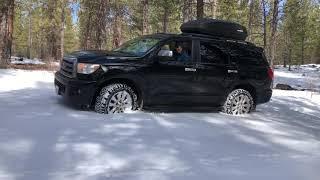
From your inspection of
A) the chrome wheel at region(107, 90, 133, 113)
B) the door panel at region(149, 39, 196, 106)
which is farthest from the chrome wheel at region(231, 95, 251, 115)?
the chrome wheel at region(107, 90, 133, 113)

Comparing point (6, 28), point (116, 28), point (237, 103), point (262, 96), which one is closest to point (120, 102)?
point (237, 103)

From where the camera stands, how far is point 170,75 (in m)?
9.56

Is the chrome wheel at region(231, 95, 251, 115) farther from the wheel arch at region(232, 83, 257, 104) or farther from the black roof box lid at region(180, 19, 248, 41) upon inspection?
the black roof box lid at region(180, 19, 248, 41)

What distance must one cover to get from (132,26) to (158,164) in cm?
4275

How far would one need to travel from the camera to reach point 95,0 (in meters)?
30.7

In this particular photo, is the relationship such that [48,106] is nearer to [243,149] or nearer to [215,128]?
[215,128]

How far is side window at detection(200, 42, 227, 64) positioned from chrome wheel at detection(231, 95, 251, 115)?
94 cm

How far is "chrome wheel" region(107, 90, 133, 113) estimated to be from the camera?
897 cm

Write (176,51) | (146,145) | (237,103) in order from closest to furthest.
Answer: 1. (146,145)
2. (176,51)
3. (237,103)

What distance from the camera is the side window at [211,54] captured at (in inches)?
399

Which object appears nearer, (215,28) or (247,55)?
(215,28)

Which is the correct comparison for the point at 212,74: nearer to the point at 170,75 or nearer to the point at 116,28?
the point at 170,75

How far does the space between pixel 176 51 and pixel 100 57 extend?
1.73 m

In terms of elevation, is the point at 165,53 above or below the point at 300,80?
above
